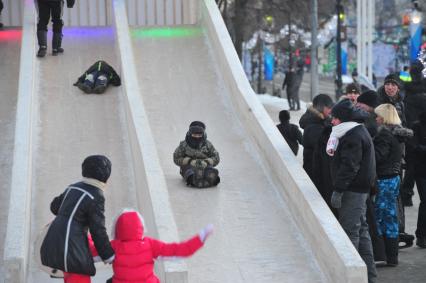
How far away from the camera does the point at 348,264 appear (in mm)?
9266

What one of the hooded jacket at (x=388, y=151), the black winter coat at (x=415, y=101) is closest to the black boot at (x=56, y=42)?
the black winter coat at (x=415, y=101)

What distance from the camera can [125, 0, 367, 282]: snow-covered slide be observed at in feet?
33.1

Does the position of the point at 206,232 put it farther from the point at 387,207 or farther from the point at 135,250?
the point at 387,207

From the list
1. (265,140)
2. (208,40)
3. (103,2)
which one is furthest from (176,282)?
(103,2)

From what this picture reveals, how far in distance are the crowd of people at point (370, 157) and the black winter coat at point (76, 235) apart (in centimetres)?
301

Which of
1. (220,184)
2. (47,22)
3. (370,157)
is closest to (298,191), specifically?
(370,157)

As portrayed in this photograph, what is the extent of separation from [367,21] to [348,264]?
33.8 m

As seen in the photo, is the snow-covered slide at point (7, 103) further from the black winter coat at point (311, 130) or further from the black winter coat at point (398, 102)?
the black winter coat at point (398, 102)

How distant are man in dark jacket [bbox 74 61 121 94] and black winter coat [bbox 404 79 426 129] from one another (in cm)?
458

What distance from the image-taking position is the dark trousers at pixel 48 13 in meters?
17.2

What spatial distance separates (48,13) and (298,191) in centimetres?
778

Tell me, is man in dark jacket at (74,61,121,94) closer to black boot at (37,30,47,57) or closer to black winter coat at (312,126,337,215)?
black boot at (37,30,47,57)

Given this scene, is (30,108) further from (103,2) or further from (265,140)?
(103,2)

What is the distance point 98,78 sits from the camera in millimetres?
15594
